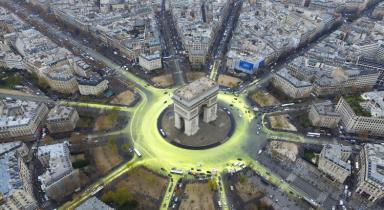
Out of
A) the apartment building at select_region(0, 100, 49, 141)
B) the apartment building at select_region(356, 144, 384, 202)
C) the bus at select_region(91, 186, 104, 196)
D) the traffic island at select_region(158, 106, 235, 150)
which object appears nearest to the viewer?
the apartment building at select_region(356, 144, 384, 202)

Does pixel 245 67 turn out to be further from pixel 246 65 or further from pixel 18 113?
pixel 18 113

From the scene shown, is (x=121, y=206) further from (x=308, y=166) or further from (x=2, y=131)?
(x=308, y=166)

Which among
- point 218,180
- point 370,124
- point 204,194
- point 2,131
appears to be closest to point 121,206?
point 204,194

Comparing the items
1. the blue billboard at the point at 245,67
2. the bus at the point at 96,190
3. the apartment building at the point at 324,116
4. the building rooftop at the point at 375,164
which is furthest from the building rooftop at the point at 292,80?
the bus at the point at 96,190

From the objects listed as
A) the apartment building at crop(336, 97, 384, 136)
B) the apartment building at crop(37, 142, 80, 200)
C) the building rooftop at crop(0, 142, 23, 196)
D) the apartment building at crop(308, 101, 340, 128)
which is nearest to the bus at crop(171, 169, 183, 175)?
the apartment building at crop(37, 142, 80, 200)

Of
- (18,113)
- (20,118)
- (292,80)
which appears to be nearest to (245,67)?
(292,80)

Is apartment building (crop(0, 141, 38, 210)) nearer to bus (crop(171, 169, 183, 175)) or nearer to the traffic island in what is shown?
bus (crop(171, 169, 183, 175))

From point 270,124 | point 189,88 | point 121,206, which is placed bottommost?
point 121,206

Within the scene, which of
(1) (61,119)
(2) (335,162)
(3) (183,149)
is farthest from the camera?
(1) (61,119)
